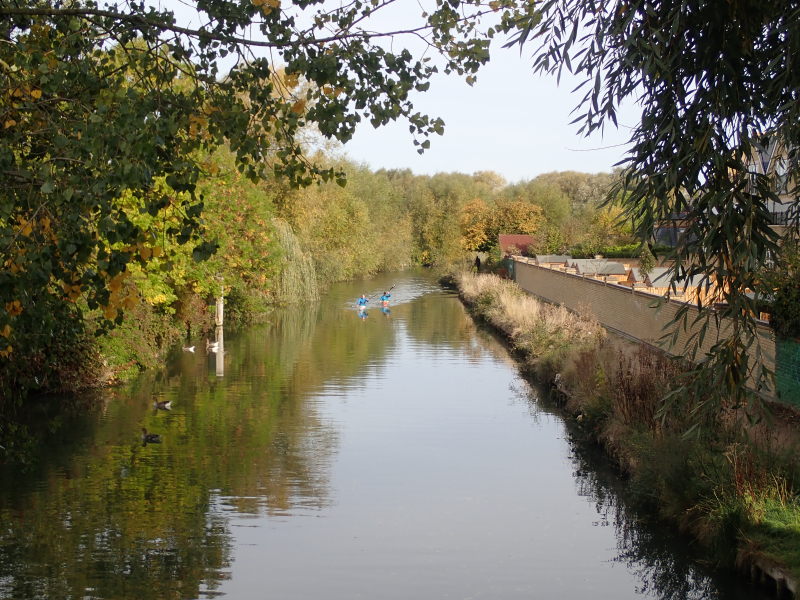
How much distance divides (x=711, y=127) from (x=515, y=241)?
185 feet

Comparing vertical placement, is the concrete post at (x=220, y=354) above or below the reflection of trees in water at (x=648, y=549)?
above

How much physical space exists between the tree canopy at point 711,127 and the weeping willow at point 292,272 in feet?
105

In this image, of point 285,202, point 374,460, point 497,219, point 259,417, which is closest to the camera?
point 374,460

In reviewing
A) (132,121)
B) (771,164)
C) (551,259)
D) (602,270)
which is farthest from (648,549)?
(551,259)

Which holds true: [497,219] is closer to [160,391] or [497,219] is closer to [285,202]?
[285,202]

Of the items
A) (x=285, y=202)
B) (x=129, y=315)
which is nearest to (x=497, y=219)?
(x=285, y=202)

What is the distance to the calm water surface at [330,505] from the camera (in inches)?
370

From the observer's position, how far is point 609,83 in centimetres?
597

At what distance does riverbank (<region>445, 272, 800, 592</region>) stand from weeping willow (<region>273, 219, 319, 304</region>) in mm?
21602

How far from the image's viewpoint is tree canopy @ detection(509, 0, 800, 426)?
5.37m

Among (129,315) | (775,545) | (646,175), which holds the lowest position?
(775,545)

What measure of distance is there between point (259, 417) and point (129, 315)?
16.8ft

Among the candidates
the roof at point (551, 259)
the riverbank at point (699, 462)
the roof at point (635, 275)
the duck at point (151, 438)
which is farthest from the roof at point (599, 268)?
the duck at point (151, 438)

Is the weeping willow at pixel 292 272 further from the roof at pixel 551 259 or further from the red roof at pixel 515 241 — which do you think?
the red roof at pixel 515 241
